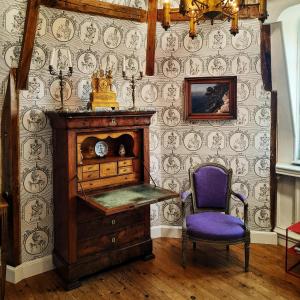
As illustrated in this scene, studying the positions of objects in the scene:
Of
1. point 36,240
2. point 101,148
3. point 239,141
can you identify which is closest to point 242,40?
point 239,141

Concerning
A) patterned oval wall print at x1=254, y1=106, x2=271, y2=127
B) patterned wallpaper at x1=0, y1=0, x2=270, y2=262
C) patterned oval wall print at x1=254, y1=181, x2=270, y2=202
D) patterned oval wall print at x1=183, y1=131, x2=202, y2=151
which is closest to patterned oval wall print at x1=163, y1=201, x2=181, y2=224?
patterned wallpaper at x1=0, y1=0, x2=270, y2=262

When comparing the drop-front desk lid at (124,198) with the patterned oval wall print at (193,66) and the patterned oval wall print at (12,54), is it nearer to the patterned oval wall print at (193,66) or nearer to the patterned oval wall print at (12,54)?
the patterned oval wall print at (12,54)

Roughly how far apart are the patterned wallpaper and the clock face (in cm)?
43

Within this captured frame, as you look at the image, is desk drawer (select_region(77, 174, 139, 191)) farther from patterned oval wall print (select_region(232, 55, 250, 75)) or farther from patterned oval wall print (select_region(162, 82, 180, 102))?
patterned oval wall print (select_region(232, 55, 250, 75))

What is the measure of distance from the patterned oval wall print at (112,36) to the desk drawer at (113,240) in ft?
6.03

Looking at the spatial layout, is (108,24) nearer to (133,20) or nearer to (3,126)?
(133,20)

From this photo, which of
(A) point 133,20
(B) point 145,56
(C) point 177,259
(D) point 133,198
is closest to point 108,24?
(A) point 133,20

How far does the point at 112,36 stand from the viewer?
11.3ft

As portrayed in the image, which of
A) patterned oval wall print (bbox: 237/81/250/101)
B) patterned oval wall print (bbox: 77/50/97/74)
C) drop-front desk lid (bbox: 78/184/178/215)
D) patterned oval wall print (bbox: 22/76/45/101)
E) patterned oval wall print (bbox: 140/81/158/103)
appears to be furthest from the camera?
patterned oval wall print (bbox: 140/81/158/103)

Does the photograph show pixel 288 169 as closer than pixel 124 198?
No

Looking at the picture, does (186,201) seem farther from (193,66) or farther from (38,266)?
(38,266)

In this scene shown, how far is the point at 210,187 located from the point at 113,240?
3.69 ft

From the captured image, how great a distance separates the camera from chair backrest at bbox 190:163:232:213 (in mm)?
3537

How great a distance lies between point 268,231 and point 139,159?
166 cm
